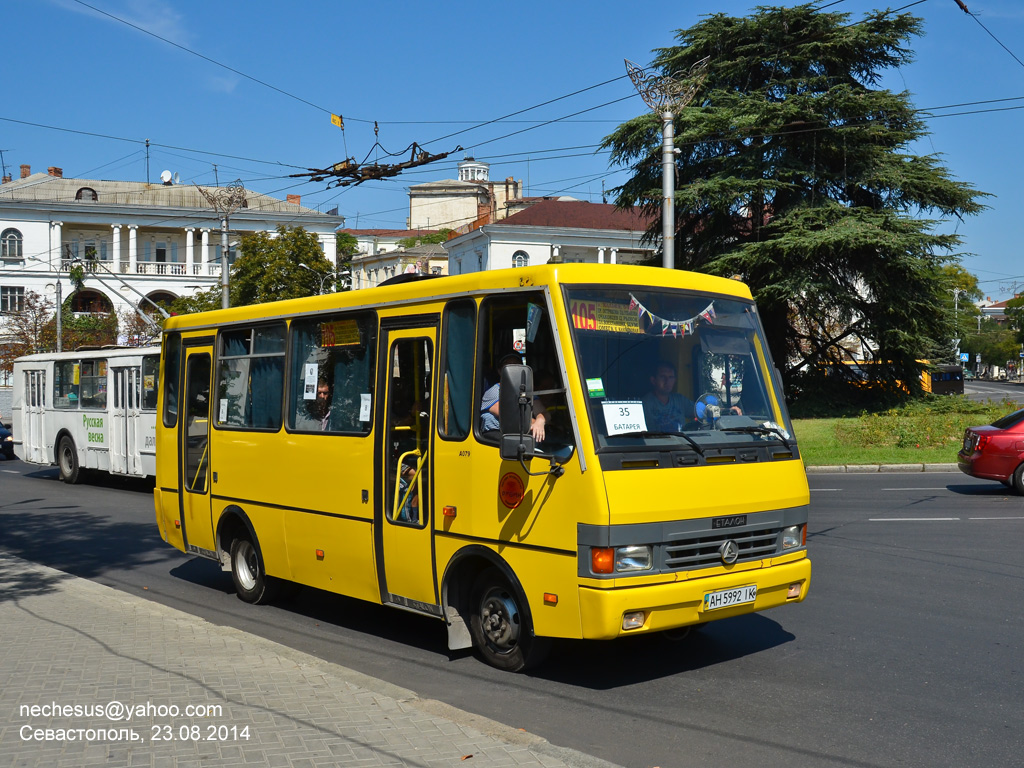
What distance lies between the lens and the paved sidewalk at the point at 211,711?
4.84 m

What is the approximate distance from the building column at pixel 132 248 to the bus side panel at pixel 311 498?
74461 millimetres

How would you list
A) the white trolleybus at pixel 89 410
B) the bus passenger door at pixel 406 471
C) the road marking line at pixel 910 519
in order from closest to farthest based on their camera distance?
the bus passenger door at pixel 406 471, the road marking line at pixel 910 519, the white trolleybus at pixel 89 410

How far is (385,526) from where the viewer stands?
298 inches

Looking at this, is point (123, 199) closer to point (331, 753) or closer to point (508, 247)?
point (508, 247)

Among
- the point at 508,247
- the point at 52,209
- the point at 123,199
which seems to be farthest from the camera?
the point at 123,199

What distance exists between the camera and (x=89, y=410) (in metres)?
22.5

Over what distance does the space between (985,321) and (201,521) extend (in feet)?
468

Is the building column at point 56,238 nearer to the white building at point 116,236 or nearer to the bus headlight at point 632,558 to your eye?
the white building at point 116,236

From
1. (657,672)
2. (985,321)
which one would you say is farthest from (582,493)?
(985,321)

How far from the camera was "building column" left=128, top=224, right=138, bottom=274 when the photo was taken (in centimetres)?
7819

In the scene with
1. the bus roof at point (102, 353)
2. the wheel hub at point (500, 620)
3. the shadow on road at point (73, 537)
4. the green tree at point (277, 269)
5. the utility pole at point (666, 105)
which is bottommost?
the shadow on road at point (73, 537)

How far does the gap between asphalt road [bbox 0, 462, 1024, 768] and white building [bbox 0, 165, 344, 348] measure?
213ft

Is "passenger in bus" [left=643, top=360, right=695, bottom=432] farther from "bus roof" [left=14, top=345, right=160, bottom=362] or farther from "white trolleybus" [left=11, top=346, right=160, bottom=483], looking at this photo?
"bus roof" [left=14, top=345, right=160, bottom=362]

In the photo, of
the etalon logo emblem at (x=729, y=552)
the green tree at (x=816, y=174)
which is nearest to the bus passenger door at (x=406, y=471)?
the etalon logo emblem at (x=729, y=552)
